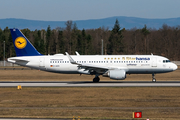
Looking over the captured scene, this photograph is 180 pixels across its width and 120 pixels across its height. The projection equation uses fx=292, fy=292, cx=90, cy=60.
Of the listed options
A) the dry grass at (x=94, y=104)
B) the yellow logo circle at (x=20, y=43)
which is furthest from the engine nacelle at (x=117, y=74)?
the yellow logo circle at (x=20, y=43)

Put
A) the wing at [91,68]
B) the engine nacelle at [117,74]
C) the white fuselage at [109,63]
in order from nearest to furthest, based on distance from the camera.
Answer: the engine nacelle at [117,74] < the wing at [91,68] < the white fuselage at [109,63]

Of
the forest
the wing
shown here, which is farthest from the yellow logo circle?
the forest

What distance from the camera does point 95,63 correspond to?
4328 cm

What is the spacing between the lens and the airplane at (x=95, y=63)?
41.8 metres

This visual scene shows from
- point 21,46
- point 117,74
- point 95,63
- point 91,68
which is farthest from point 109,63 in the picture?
point 21,46

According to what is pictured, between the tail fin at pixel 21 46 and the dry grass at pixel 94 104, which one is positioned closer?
the dry grass at pixel 94 104

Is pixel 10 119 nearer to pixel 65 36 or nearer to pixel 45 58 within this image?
pixel 45 58

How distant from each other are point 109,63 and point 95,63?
6.83ft

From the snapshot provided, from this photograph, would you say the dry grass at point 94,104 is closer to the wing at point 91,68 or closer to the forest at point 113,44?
the wing at point 91,68

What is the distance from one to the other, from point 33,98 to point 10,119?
10.5 m

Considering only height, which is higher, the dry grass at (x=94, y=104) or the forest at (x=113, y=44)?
the forest at (x=113, y=44)

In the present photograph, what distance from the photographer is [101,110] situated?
2153cm

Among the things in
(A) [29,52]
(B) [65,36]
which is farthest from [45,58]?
(B) [65,36]

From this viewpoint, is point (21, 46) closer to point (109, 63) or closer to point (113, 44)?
point (109, 63)
